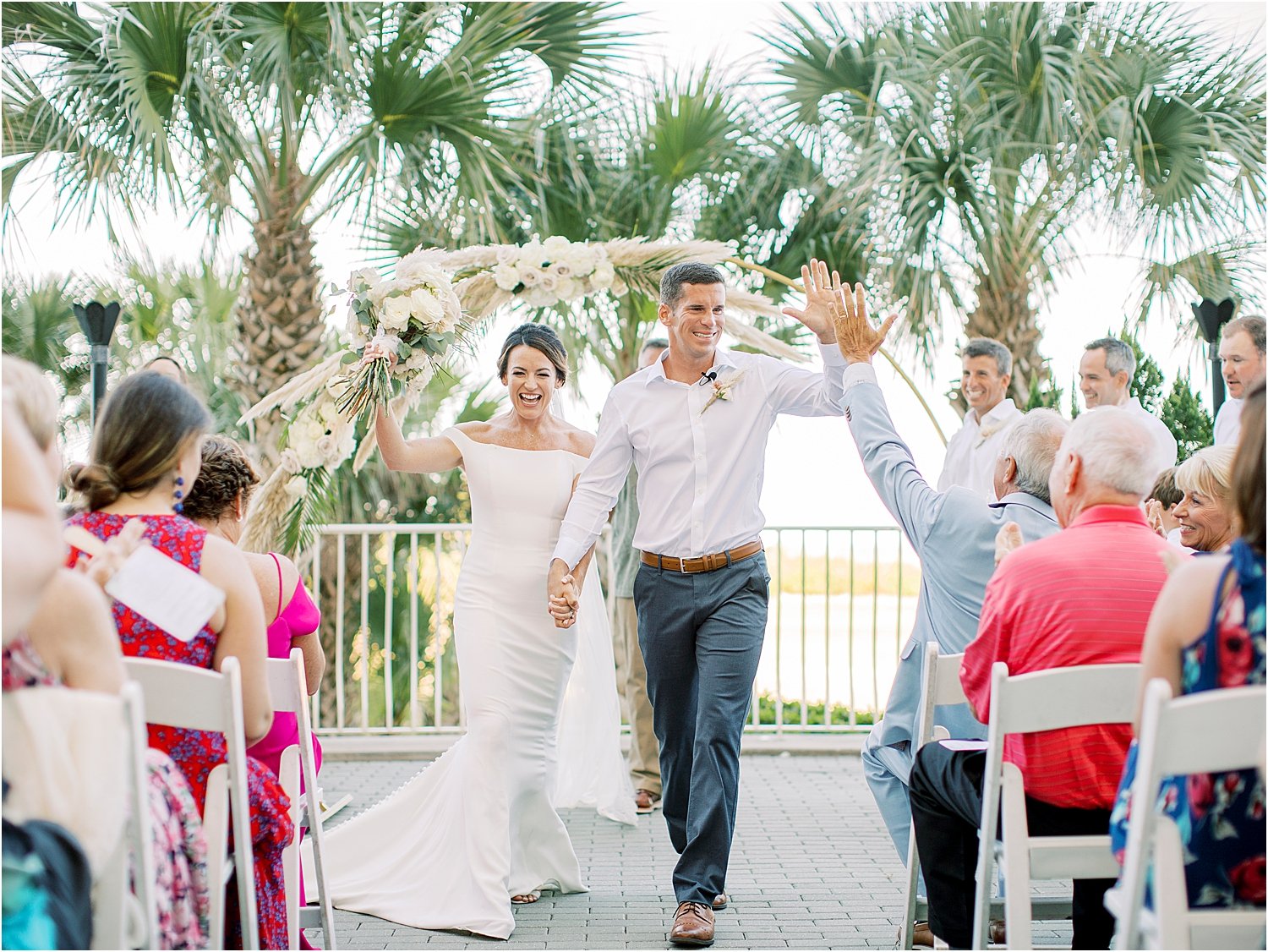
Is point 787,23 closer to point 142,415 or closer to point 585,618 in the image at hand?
point 585,618

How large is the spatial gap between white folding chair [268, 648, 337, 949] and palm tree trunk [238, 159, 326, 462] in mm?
4711

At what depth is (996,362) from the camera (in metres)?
5.29

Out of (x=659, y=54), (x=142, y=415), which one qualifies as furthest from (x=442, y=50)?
(x=142, y=415)

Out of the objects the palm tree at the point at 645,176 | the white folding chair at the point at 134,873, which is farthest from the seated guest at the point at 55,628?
the palm tree at the point at 645,176

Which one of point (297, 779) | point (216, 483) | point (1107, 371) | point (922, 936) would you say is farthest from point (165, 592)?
point (1107, 371)

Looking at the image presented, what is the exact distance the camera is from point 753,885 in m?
4.06

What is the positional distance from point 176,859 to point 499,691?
5.86 ft

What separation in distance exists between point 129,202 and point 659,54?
3212mm

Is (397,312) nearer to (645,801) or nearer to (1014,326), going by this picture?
(645,801)

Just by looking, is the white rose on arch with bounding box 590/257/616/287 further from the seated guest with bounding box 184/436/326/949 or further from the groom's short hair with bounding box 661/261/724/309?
the seated guest with bounding box 184/436/326/949

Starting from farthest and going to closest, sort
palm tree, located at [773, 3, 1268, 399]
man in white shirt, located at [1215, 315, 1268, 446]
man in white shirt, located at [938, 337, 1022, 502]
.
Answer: palm tree, located at [773, 3, 1268, 399] < man in white shirt, located at [938, 337, 1022, 502] < man in white shirt, located at [1215, 315, 1268, 446]

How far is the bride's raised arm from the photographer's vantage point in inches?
156

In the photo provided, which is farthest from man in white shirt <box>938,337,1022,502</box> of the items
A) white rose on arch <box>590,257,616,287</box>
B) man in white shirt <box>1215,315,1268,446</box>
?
white rose on arch <box>590,257,616,287</box>

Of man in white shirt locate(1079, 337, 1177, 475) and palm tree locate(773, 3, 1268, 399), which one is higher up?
palm tree locate(773, 3, 1268, 399)
